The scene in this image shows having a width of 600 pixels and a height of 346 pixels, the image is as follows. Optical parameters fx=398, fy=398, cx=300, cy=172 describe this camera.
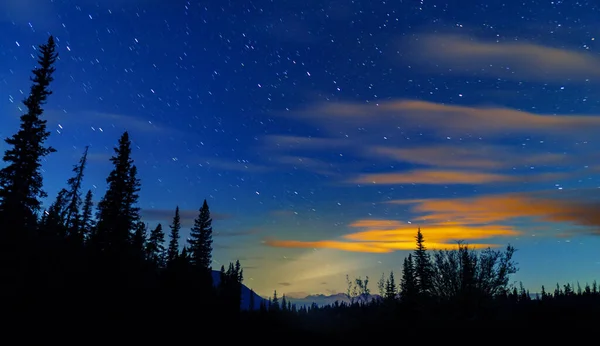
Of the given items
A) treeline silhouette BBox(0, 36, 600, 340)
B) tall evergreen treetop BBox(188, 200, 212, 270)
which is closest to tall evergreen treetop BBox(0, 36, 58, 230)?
treeline silhouette BBox(0, 36, 600, 340)

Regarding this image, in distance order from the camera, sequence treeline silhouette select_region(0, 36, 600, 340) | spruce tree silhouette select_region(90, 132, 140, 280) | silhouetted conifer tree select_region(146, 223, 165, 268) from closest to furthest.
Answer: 1. treeline silhouette select_region(0, 36, 600, 340)
2. spruce tree silhouette select_region(90, 132, 140, 280)
3. silhouetted conifer tree select_region(146, 223, 165, 268)

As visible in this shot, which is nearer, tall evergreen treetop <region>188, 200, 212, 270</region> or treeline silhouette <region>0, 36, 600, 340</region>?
treeline silhouette <region>0, 36, 600, 340</region>

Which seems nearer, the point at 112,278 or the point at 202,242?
the point at 112,278

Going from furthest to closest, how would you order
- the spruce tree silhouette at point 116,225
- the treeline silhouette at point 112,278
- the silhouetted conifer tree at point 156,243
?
the silhouetted conifer tree at point 156,243, the spruce tree silhouette at point 116,225, the treeline silhouette at point 112,278

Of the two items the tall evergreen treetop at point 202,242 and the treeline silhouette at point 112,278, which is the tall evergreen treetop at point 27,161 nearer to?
the treeline silhouette at point 112,278

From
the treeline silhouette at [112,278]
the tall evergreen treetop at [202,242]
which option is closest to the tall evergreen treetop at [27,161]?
the treeline silhouette at [112,278]

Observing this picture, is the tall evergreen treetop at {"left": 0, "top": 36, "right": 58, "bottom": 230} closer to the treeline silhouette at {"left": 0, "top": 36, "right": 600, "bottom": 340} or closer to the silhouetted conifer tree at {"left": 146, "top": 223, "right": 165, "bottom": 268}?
the treeline silhouette at {"left": 0, "top": 36, "right": 600, "bottom": 340}

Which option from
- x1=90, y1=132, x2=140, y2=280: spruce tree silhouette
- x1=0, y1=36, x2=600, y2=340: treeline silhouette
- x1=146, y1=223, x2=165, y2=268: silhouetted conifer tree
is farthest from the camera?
x1=146, y1=223, x2=165, y2=268: silhouetted conifer tree

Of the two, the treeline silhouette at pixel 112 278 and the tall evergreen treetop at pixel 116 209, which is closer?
the treeline silhouette at pixel 112 278

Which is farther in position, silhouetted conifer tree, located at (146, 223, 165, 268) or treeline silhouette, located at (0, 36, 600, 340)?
silhouetted conifer tree, located at (146, 223, 165, 268)

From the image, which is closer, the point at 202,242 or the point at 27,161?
the point at 27,161

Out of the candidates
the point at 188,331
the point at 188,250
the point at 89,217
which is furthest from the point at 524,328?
the point at 89,217

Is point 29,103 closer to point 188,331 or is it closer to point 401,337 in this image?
point 188,331

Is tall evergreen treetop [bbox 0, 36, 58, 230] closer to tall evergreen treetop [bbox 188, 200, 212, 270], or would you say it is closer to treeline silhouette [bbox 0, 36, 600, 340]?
treeline silhouette [bbox 0, 36, 600, 340]
